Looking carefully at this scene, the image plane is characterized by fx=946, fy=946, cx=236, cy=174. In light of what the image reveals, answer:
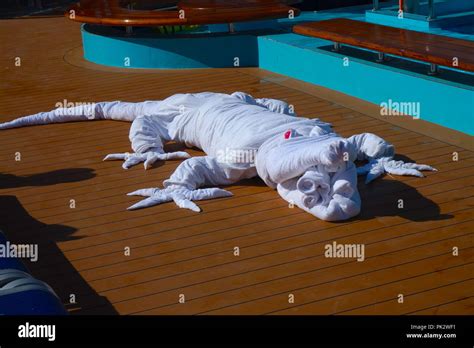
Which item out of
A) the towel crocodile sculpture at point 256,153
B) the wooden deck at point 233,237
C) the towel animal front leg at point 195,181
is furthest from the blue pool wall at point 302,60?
the towel animal front leg at point 195,181

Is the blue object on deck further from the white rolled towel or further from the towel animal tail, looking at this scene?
the towel animal tail

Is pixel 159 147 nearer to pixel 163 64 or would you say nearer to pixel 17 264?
pixel 17 264

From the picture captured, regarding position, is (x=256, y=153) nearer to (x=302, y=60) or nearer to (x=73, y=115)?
(x=73, y=115)

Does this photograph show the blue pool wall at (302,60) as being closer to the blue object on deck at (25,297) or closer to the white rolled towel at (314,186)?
the white rolled towel at (314,186)

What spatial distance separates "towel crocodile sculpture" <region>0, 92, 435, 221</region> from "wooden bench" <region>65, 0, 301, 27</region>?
225cm

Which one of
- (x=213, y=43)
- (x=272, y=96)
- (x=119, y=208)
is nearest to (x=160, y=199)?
(x=119, y=208)

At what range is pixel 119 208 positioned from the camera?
231 inches

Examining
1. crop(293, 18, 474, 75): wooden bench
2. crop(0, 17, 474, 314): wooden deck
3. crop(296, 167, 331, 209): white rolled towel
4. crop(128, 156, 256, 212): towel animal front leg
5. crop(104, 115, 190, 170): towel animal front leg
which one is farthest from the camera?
crop(293, 18, 474, 75): wooden bench

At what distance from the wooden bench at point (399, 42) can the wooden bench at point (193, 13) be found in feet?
2.41

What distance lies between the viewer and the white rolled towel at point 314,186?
17.7 ft

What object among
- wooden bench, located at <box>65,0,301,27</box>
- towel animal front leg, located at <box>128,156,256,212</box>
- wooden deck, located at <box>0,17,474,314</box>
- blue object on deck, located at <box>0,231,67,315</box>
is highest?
wooden bench, located at <box>65,0,301,27</box>

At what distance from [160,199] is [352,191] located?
1.24m

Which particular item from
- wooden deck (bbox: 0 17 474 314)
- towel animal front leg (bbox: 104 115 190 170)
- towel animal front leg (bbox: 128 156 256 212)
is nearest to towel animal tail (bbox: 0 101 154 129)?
wooden deck (bbox: 0 17 474 314)

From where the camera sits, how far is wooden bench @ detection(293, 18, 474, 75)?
23.2 feet
